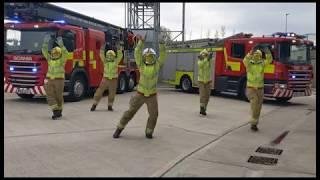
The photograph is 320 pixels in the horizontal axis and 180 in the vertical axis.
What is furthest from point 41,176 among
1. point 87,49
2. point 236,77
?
point 236,77

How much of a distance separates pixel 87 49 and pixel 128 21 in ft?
38.9

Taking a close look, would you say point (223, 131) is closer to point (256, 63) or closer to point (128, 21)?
point (256, 63)

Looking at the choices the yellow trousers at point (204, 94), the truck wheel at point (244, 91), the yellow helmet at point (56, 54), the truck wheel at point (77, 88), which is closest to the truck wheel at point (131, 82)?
the truck wheel at point (77, 88)

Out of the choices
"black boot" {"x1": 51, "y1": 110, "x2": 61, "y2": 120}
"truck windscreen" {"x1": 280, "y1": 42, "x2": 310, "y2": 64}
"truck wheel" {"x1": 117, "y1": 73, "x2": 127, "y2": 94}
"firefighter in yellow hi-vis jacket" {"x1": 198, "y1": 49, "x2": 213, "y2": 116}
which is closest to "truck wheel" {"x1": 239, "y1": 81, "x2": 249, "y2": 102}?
"truck windscreen" {"x1": 280, "y1": 42, "x2": 310, "y2": 64}

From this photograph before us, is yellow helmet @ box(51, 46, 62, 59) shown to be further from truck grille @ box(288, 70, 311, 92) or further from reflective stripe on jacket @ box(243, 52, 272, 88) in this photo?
truck grille @ box(288, 70, 311, 92)

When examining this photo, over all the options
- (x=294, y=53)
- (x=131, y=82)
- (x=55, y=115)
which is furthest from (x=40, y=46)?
(x=294, y=53)

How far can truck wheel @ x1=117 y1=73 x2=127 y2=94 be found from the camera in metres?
19.8

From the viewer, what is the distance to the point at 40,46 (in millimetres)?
14750

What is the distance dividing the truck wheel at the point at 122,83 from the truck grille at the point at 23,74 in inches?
218

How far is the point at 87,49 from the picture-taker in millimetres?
16484

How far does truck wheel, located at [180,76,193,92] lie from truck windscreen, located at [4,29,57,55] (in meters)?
8.87

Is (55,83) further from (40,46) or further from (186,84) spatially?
(186,84)

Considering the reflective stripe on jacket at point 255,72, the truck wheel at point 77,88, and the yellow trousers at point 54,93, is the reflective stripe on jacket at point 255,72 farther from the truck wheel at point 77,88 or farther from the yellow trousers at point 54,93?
the truck wheel at point 77,88

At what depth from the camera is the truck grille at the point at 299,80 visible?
17641 millimetres
